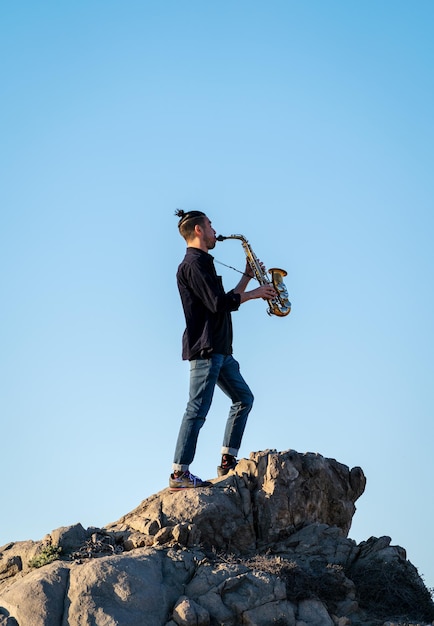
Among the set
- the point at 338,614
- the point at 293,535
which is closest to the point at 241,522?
the point at 293,535

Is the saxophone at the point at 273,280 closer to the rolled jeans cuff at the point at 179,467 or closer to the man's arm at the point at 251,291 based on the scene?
the man's arm at the point at 251,291

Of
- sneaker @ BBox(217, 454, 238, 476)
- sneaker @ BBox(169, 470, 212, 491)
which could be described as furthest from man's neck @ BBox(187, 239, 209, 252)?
sneaker @ BBox(169, 470, 212, 491)

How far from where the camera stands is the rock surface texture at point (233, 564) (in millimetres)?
9570

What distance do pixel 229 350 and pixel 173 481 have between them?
5.88ft

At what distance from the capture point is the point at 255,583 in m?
10.1

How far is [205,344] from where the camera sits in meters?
11.7

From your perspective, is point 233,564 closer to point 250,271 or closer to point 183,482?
point 183,482

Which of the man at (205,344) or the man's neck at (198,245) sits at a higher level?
the man's neck at (198,245)

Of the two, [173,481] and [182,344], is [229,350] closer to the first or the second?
[182,344]

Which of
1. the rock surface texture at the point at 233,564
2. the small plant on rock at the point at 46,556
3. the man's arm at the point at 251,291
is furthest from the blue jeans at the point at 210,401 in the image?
the small plant on rock at the point at 46,556

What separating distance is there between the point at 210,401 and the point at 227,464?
1088 millimetres

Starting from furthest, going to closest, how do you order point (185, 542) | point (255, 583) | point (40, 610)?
point (185, 542), point (255, 583), point (40, 610)

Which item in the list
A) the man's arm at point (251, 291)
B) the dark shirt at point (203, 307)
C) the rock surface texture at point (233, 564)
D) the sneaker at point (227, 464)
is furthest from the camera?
the sneaker at point (227, 464)

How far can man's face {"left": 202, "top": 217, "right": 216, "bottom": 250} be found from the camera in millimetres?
12297
